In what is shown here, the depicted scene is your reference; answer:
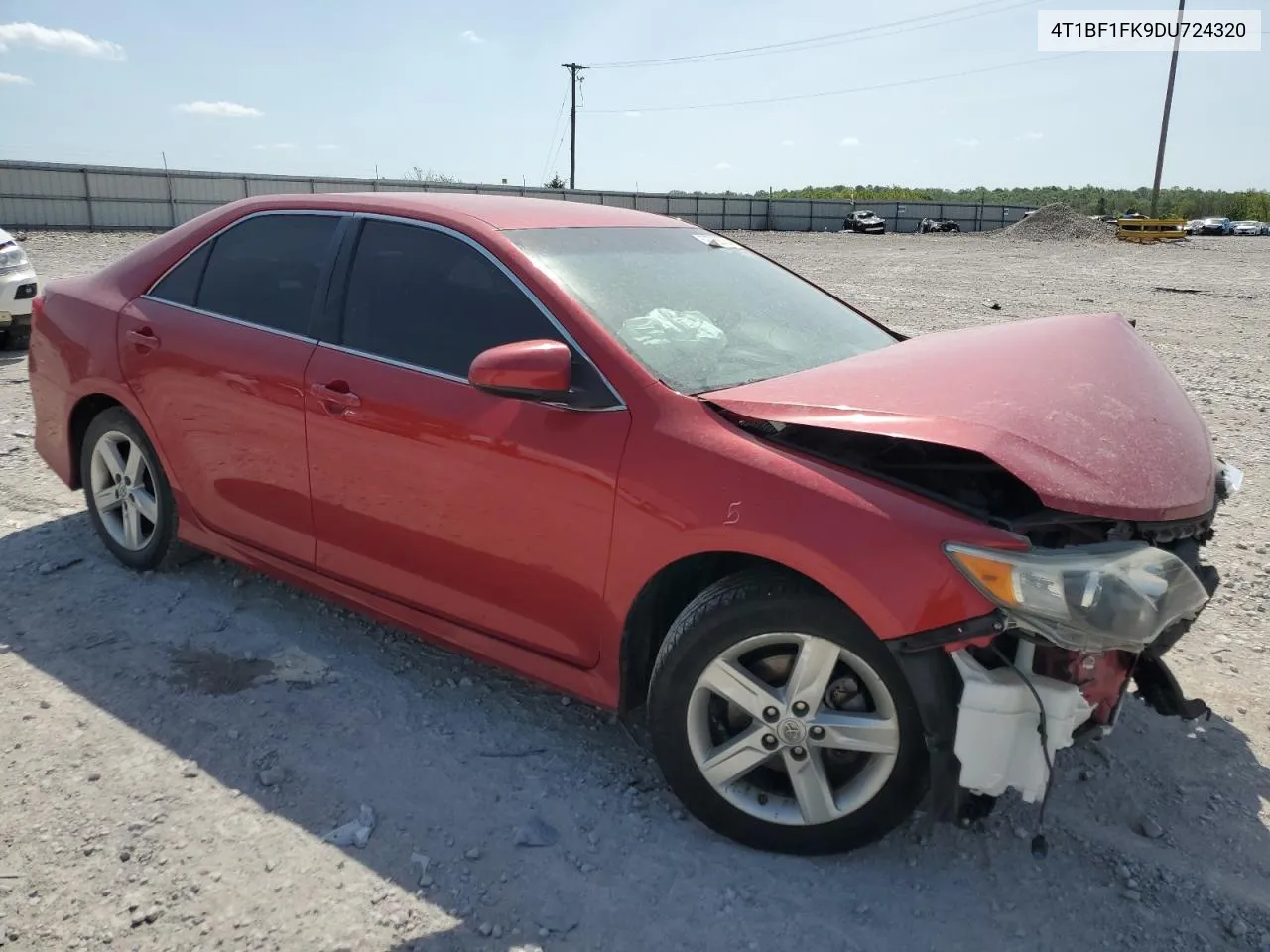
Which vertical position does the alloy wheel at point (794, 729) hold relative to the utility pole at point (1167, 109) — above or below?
below

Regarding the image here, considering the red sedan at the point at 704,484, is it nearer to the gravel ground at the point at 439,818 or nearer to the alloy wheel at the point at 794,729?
the alloy wheel at the point at 794,729

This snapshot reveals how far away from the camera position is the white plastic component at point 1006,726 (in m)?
2.22

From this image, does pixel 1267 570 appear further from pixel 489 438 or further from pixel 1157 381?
pixel 489 438

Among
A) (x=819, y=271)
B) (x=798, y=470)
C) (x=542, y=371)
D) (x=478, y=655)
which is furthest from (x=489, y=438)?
(x=819, y=271)

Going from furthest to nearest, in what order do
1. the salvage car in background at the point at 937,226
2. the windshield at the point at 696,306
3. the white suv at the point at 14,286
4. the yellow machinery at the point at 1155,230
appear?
1. the salvage car in background at the point at 937,226
2. the yellow machinery at the point at 1155,230
3. the white suv at the point at 14,286
4. the windshield at the point at 696,306

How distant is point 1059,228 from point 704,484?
145 feet

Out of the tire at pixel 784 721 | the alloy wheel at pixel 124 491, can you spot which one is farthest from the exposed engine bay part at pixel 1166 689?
the alloy wheel at pixel 124 491

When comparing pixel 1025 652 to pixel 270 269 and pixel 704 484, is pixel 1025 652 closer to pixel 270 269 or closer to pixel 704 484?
pixel 704 484

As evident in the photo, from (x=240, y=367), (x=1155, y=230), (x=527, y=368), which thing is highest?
(x=1155, y=230)

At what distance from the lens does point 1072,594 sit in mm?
2164

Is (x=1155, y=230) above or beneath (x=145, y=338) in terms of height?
above

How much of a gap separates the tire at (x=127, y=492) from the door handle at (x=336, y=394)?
1.14 m

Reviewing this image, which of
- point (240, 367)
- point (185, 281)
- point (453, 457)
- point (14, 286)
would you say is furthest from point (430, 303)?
point (14, 286)

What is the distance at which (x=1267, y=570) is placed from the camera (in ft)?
14.5
